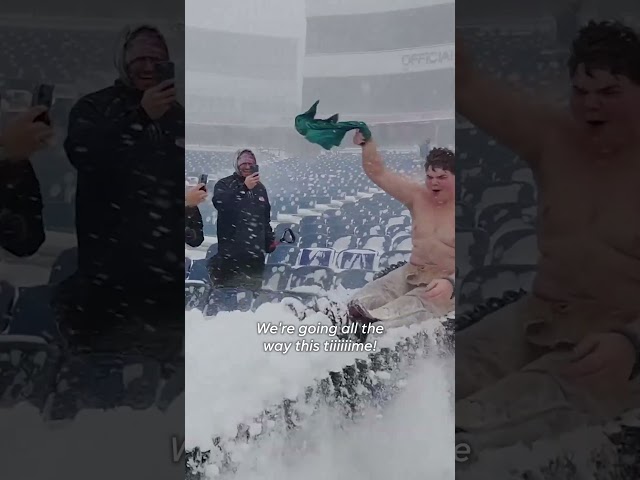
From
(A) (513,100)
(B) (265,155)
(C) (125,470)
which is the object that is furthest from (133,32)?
(C) (125,470)

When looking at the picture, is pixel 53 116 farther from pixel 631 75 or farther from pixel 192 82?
pixel 631 75

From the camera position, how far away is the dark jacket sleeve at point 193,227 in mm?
2631

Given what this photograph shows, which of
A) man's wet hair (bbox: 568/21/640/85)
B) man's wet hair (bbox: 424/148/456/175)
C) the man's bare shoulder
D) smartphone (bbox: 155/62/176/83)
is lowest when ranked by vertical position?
man's wet hair (bbox: 424/148/456/175)

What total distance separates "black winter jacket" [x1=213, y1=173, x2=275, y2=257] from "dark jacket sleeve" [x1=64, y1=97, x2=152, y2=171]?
1.30ft

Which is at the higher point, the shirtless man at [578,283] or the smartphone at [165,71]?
the smartphone at [165,71]

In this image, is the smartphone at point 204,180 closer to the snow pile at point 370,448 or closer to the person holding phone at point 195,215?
the person holding phone at point 195,215

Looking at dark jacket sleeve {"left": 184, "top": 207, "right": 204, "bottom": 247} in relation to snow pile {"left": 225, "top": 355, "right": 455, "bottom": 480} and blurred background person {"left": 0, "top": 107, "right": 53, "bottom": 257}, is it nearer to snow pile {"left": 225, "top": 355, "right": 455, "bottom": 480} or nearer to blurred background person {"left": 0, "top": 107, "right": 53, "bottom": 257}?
blurred background person {"left": 0, "top": 107, "right": 53, "bottom": 257}

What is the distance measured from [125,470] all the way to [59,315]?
0.67 metres

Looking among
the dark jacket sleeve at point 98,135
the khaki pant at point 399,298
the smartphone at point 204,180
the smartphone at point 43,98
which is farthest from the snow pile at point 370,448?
the smartphone at point 43,98

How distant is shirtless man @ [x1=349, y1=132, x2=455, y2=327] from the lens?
8.67ft

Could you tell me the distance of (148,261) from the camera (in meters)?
2.62

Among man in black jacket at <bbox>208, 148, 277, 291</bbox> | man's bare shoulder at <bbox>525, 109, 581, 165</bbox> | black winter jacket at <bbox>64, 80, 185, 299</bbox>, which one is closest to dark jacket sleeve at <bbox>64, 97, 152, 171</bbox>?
black winter jacket at <bbox>64, 80, 185, 299</bbox>

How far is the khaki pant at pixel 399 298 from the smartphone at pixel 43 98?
1.43 metres

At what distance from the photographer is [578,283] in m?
2.61
